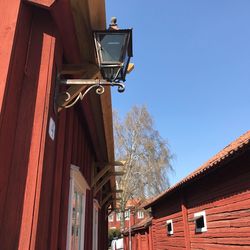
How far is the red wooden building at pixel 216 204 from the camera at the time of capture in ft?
18.5

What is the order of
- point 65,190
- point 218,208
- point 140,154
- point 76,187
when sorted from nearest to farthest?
point 65,190 → point 76,187 → point 218,208 → point 140,154

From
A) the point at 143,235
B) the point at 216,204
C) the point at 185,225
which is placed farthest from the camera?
the point at 143,235

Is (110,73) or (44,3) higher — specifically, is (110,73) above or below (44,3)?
below

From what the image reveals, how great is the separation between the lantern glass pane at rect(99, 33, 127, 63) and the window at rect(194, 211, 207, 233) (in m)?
6.08

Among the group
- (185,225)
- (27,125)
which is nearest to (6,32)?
(27,125)

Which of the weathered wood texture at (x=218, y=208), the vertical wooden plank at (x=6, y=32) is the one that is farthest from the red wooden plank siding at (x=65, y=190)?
the weathered wood texture at (x=218, y=208)

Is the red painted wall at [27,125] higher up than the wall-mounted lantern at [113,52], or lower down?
lower down

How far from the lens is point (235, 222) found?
600cm

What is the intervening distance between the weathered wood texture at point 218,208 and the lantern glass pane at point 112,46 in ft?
11.8

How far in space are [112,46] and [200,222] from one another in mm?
6784

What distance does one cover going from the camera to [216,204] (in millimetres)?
6891

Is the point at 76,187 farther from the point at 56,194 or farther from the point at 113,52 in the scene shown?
the point at 113,52

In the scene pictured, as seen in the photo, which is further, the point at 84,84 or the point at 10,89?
the point at 84,84

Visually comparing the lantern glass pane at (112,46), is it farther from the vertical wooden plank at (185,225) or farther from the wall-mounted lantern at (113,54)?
the vertical wooden plank at (185,225)
